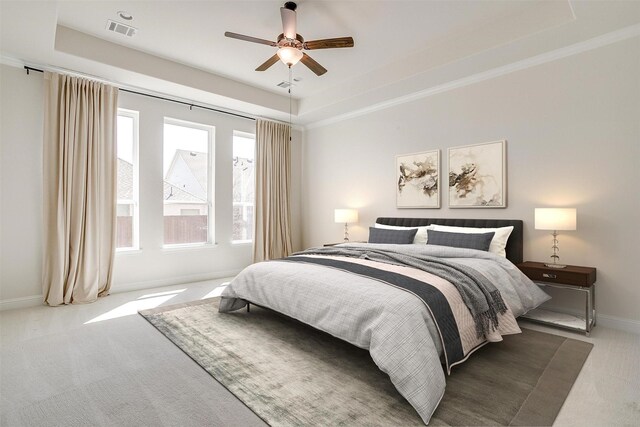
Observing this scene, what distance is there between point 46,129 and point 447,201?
15.9 feet

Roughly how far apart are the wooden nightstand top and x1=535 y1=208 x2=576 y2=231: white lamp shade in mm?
388

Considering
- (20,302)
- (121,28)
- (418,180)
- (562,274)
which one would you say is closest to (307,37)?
(121,28)

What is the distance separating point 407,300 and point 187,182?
416cm

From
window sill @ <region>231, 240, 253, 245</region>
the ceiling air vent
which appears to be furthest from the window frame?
window sill @ <region>231, 240, 253, 245</region>

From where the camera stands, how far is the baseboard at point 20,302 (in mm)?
3621

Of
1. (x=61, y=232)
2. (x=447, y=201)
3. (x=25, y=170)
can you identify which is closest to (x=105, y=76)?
(x=25, y=170)

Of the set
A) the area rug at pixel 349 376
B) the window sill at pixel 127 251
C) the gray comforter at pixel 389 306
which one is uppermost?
the window sill at pixel 127 251

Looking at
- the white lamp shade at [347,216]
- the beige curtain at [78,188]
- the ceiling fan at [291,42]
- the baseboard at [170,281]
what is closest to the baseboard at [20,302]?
the beige curtain at [78,188]

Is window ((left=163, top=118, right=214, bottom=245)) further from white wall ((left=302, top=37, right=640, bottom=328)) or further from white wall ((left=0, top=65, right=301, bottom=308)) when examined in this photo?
white wall ((left=302, top=37, right=640, bottom=328))

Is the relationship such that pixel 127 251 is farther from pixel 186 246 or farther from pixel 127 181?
pixel 127 181

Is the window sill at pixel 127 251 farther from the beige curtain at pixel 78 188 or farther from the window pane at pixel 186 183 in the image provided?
the window pane at pixel 186 183

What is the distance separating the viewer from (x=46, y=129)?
3760 mm

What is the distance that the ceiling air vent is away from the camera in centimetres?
340

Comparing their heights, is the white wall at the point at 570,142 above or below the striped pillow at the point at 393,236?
above
